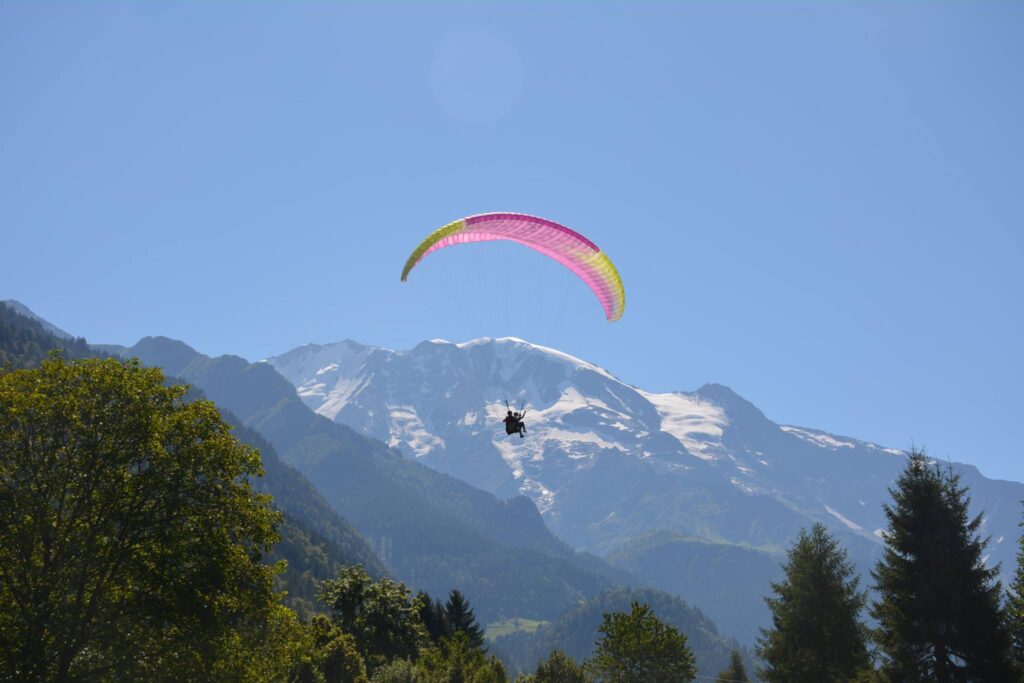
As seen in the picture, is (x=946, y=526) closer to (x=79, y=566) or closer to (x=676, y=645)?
(x=676, y=645)

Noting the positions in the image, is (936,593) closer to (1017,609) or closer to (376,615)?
(1017,609)

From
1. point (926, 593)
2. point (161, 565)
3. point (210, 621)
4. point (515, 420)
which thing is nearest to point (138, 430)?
point (161, 565)

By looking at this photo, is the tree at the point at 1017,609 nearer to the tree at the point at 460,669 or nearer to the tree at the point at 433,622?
the tree at the point at 460,669

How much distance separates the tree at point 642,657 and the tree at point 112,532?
23.0 meters

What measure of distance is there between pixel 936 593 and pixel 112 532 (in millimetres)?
28796

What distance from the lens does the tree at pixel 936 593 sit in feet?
94.2

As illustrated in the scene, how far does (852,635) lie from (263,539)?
2724 centimetres

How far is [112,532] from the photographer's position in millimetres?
23219

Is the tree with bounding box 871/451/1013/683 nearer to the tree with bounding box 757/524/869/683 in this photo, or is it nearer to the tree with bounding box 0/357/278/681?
the tree with bounding box 757/524/869/683

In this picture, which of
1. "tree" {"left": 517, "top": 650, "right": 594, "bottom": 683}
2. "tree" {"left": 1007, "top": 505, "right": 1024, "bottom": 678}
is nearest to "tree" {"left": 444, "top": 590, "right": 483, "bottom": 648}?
"tree" {"left": 517, "top": 650, "right": 594, "bottom": 683}

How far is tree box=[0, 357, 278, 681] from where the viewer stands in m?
22.1

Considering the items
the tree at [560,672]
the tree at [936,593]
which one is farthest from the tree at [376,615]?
the tree at [936,593]

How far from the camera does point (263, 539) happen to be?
24.6 metres

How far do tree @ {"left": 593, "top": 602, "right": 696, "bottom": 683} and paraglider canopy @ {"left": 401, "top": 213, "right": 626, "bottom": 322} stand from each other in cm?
1663
